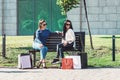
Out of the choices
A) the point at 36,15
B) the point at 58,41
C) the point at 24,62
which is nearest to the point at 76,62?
the point at 24,62

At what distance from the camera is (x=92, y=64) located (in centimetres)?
1706

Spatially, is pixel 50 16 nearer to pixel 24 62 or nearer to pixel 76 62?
pixel 24 62

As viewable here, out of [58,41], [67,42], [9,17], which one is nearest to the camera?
[67,42]

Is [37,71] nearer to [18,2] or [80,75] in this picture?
[80,75]

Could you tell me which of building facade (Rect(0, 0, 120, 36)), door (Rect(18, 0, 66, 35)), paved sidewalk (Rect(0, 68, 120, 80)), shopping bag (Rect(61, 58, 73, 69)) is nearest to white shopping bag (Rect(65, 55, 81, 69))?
shopping bag (Rect(61, 58, 73, 69))

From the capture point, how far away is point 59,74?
1450cm

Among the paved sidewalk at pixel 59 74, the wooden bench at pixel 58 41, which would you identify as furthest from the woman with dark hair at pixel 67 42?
the paved sidewalk at pixel 59 74

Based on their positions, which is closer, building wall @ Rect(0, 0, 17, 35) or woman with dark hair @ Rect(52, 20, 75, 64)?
woman with dark hair @ Rect(52, 20, 75, 64)

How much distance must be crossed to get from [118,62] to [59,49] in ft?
6.95

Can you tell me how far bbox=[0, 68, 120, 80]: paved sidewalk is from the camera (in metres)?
13.6

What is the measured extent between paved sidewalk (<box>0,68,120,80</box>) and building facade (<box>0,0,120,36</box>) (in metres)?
27.9

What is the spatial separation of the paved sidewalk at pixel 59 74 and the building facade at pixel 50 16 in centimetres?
2794

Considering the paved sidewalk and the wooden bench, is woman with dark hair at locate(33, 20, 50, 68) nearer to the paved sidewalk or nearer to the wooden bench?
the wooden bench

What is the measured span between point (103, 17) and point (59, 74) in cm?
2959
